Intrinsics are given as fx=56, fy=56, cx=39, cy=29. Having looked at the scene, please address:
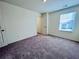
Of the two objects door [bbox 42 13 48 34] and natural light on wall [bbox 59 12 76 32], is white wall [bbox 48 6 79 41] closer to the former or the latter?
natural light on wall [bbox 59 12 76 32]

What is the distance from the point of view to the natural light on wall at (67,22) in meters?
3.94

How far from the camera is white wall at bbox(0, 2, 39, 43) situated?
316 cm

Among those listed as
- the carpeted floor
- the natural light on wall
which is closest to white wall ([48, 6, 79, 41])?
the natural light on wall

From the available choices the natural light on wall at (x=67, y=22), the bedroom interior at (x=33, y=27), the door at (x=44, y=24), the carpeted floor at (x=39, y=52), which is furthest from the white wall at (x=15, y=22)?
the natural light on wall at (x=67, y=22)

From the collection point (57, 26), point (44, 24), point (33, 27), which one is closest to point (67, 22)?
point (57, 26)

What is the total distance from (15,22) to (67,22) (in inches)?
151

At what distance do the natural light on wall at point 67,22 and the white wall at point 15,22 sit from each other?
8.84 ft

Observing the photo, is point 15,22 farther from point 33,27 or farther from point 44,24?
point 44,24

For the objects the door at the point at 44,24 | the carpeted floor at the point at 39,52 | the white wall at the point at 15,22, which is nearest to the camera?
the carpeted floor at the point at 39,52

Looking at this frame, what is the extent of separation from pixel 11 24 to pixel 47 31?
3.69m

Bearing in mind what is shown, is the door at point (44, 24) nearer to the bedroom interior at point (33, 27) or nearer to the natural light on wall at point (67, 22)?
the bedroom interior at point (33, 27)

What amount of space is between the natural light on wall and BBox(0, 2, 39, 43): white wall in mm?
2696

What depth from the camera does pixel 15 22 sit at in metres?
3.65

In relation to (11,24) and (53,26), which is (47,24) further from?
(11,24)
